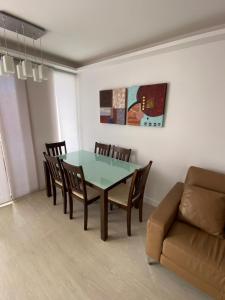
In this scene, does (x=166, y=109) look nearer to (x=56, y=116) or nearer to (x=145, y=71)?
(x=145, y=71)

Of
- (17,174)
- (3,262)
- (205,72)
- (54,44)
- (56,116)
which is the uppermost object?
(54,44)

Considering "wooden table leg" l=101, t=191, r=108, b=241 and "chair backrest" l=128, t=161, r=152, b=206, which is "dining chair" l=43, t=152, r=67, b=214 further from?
"chair backrest" l=128, t=161, r=152, b=206

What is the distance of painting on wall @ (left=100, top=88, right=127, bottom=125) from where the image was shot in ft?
8.59

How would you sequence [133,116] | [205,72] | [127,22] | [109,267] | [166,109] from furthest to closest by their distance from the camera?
[133,116]
[166,109]
[205,72]
[127,22]
[109,267]

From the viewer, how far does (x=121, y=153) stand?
2.65 meters

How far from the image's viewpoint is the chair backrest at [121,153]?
258 centimetres

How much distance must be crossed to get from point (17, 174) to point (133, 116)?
2.16 m

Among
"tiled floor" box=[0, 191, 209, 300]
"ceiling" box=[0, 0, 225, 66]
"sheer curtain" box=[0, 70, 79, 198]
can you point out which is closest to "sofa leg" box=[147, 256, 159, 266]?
"tiled floor" box=[0, 191, 209, 300]

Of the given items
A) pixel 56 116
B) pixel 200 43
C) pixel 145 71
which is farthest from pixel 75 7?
pixel 56 116

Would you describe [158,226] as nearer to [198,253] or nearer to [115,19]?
[198,253]

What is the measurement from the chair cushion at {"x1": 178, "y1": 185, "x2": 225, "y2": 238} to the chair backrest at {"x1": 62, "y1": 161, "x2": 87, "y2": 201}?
1.09 meters

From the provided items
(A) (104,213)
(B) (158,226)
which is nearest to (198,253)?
(B) (158,226)

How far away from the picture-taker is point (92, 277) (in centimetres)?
149

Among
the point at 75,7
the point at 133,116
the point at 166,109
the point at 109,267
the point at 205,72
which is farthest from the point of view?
the point at 133,116
